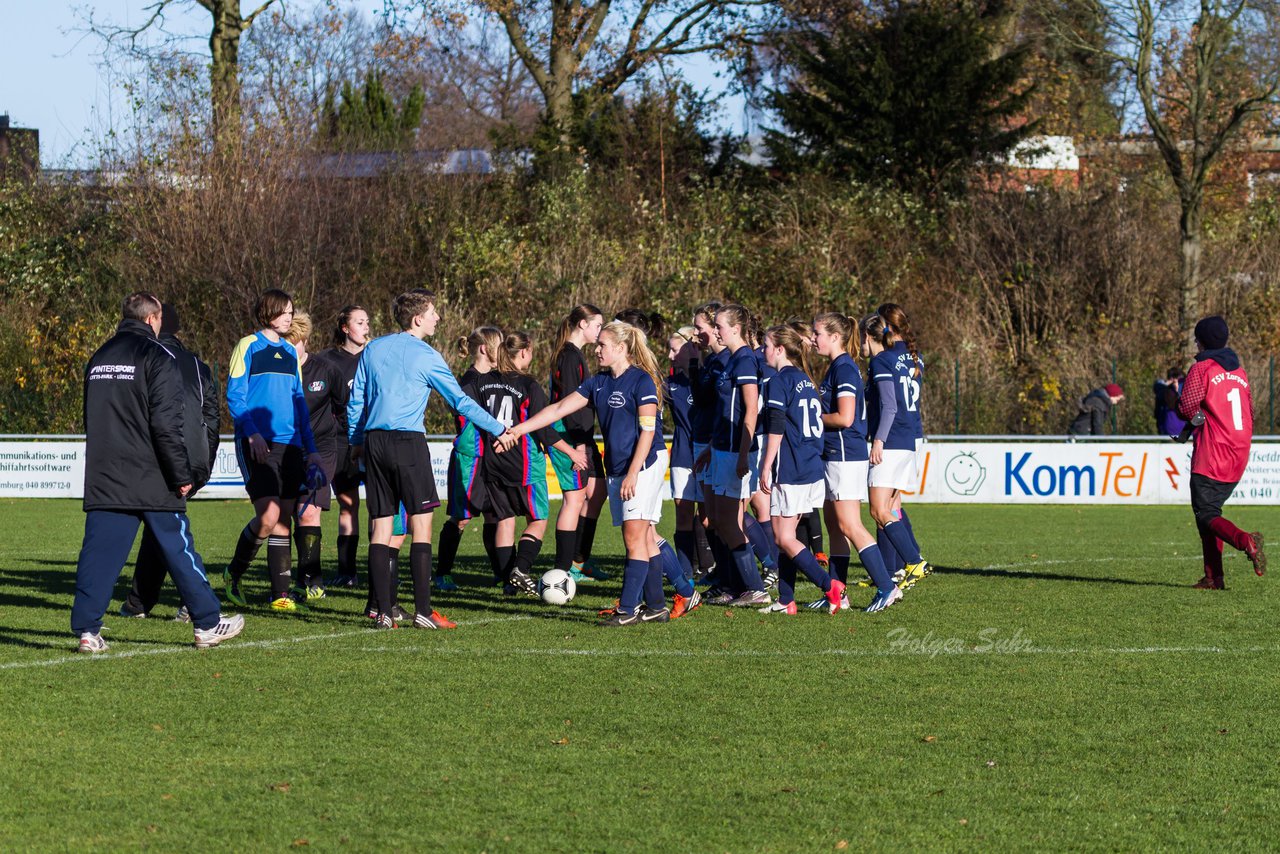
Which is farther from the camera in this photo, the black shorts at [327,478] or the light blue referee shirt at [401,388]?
the black shorts at [327,478]

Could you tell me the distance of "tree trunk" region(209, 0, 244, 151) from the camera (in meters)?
31.4

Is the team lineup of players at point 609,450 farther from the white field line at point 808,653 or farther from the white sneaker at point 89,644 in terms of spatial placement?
the white sneaker at point 89,644

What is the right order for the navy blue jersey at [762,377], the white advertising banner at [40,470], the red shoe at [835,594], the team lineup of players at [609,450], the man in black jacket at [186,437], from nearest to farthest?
1. the man in black jacket at [186,437]
2. the team lineup of players at [609,450]
3. the navy blue jersey at [762,377]
4. the red shoe at [835,594]
5. the white advertising banner at [40,470]

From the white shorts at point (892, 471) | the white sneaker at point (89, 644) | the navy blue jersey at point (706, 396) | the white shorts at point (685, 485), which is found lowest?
the white sneaker at point (89, 644)

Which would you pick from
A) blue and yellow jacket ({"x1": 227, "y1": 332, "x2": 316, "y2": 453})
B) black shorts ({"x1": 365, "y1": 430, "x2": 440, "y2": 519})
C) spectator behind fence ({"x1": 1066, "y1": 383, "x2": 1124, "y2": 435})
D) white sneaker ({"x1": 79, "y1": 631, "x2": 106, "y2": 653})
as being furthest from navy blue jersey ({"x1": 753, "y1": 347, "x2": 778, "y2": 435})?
spectator behind fence ({"x1": 1066, "y1": 383, "x2": 1124, "y2": 435})

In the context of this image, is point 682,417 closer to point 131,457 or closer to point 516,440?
point 516,440

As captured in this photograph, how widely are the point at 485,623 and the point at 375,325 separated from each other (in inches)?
856

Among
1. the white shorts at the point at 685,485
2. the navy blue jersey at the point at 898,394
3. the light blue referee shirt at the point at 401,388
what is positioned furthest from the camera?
the white shorts at the point at 685,485

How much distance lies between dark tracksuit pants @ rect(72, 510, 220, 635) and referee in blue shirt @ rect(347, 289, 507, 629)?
106cm

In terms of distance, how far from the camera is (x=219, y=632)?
328 inches

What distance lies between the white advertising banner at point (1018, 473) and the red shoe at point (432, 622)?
12.2 m

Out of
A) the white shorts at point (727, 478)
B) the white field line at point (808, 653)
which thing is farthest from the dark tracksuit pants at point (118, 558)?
the white shorts at point (727, 478)

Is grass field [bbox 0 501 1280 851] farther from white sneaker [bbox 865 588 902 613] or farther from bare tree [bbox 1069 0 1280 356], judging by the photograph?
bare tree [bbox 1069 0 1280 356]

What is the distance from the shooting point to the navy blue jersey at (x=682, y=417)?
35.4ft
